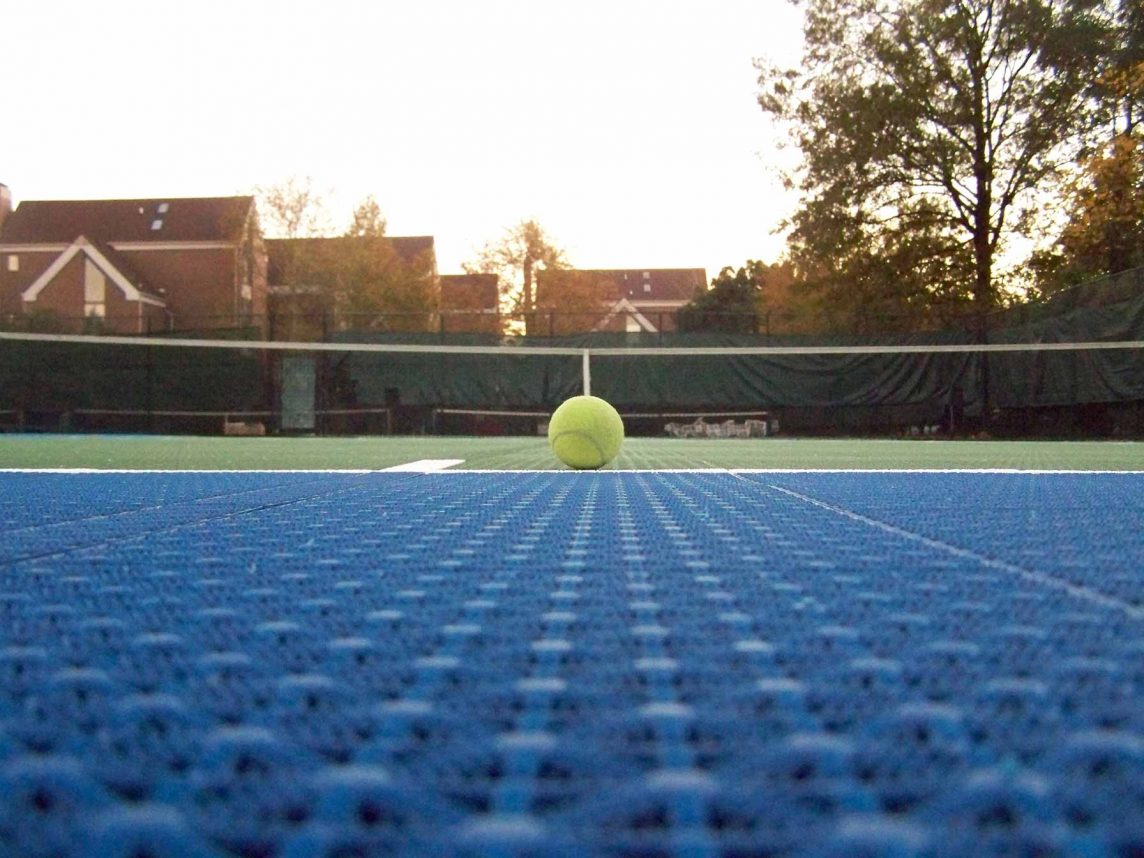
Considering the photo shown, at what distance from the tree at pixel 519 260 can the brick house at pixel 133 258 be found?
358 inches

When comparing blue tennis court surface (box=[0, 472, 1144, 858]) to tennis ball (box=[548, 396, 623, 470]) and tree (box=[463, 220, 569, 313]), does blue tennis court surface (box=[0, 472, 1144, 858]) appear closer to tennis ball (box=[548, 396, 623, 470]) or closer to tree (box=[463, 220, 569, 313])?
tennis ball (box=[548, 396, 623, 470])

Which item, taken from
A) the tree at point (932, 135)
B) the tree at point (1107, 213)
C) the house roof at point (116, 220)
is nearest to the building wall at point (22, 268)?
the house roof at point (116, 220)

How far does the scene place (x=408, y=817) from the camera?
0.62 meters

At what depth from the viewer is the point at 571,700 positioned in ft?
2.85

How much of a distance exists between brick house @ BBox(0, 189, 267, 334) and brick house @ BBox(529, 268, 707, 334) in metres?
12.0

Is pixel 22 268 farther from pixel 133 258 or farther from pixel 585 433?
pixel 585 433

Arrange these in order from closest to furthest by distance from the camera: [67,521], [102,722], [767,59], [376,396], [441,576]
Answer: [102,722] < [441,576] < [67,521] < [376,396] < [767,59]

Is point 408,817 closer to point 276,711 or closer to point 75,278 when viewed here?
point 276,711

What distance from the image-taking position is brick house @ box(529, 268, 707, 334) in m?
31.9

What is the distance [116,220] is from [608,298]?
2271cm

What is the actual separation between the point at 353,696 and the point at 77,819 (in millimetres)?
292

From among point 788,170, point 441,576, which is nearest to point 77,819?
point 441,576

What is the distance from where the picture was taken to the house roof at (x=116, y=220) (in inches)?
1641

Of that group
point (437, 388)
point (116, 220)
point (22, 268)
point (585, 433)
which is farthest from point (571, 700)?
point (116, 220)
